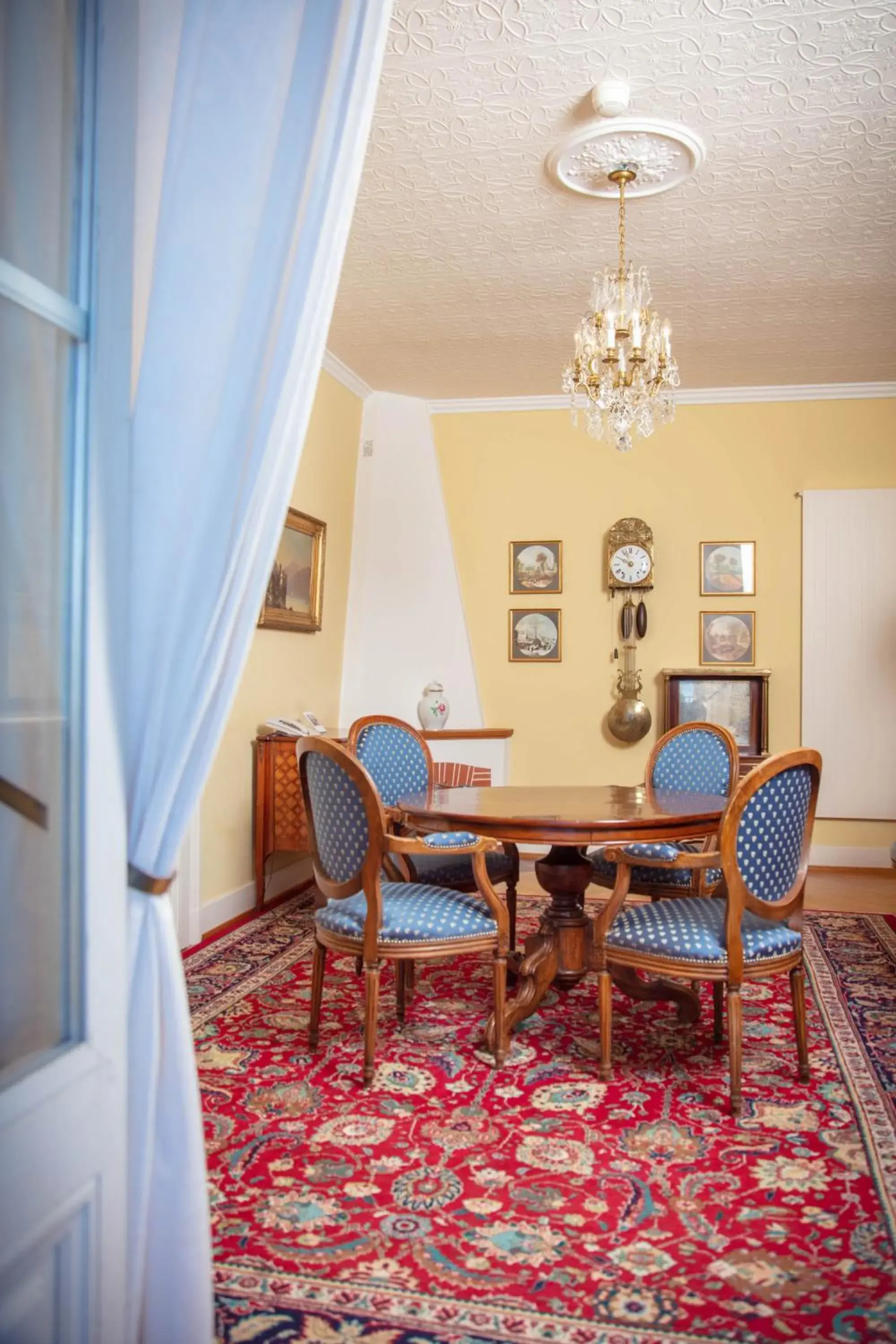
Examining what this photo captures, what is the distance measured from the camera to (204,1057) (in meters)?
3.18

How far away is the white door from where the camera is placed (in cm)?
146

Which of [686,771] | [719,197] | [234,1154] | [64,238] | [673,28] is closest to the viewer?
[64,238]

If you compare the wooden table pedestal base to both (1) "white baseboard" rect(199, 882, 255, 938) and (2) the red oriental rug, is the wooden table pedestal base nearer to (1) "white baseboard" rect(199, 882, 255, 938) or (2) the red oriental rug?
(2) the red oriental rug

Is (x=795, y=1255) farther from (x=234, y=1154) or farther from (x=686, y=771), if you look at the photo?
(x=686, y=771)

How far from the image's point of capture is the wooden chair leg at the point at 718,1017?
133 inches

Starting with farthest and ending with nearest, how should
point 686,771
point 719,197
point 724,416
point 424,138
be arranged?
1. point 724,416
2. point 686,771
3. point 719,197
4. point 424,138

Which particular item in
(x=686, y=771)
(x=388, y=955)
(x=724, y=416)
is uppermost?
(x=724, y=416)

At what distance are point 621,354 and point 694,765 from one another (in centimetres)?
173

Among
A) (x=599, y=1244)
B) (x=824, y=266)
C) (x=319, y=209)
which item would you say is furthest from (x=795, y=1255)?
(x=824, y=266)

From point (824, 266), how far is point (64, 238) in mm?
4000

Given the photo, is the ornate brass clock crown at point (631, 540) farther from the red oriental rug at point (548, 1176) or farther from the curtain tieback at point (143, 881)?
the curtain tieback at point (143, 881)

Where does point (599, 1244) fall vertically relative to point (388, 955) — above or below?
below

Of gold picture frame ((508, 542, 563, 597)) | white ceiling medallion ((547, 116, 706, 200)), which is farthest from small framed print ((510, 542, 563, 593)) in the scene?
white ceiling medallion ((547, 116, 706, 200))

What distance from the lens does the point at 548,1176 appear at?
245 centimetres
